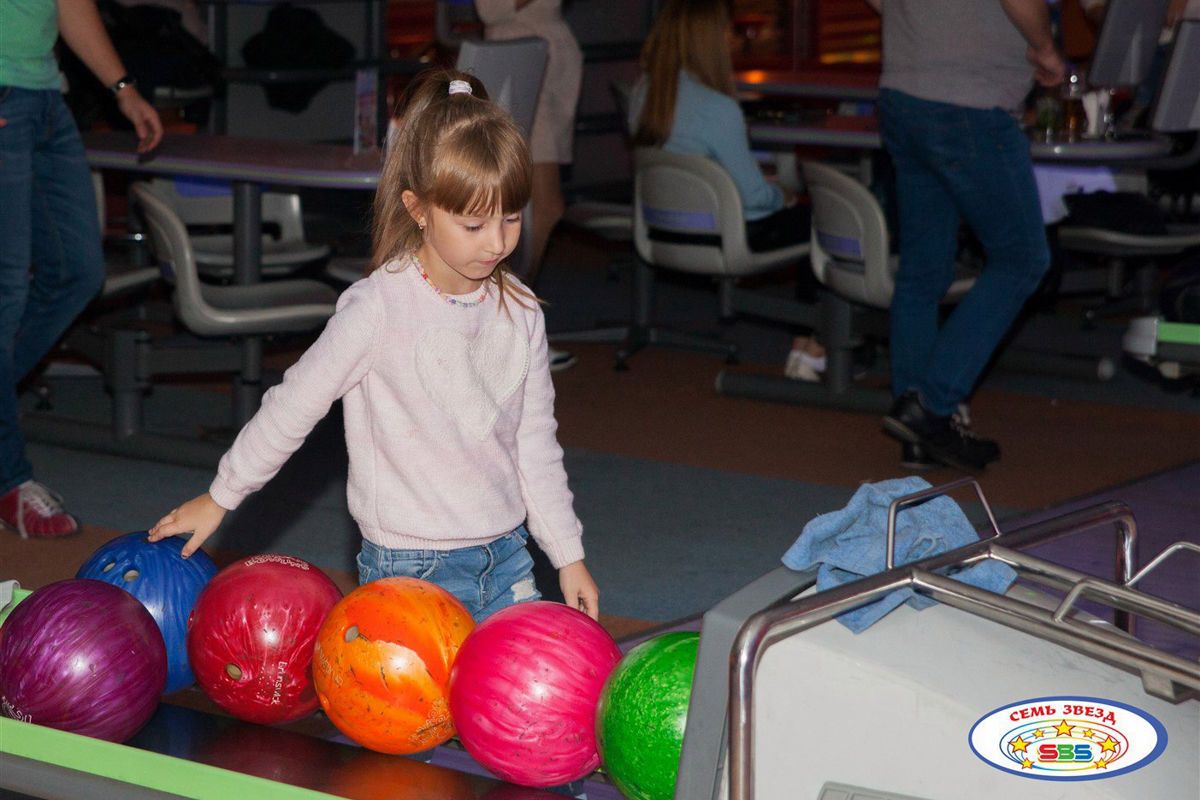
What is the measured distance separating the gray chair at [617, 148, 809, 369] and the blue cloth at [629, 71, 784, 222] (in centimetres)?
10

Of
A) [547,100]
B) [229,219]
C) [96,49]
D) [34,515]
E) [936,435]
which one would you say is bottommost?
[34,515]

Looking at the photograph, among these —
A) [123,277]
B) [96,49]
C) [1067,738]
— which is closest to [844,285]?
[123,277]

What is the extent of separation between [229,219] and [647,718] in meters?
3.92

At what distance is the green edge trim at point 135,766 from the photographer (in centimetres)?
179

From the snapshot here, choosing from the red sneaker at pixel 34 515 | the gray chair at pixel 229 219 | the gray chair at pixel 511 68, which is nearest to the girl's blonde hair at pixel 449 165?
the red sneaker at pixel 34 515

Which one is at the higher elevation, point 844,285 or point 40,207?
point 40,207

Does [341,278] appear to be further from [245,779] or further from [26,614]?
[245,779]

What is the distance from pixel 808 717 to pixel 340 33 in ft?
27.3

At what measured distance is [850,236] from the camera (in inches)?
193

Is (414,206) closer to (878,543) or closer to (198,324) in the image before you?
(878,543)

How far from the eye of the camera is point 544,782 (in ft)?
6.41

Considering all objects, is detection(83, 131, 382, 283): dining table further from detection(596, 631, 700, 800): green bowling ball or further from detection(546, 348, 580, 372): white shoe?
detection(596, 631, 700, 800): green bowling ball

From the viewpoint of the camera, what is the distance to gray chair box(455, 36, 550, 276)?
4.61m

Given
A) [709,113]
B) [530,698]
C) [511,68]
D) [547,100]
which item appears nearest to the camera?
[530,698]
